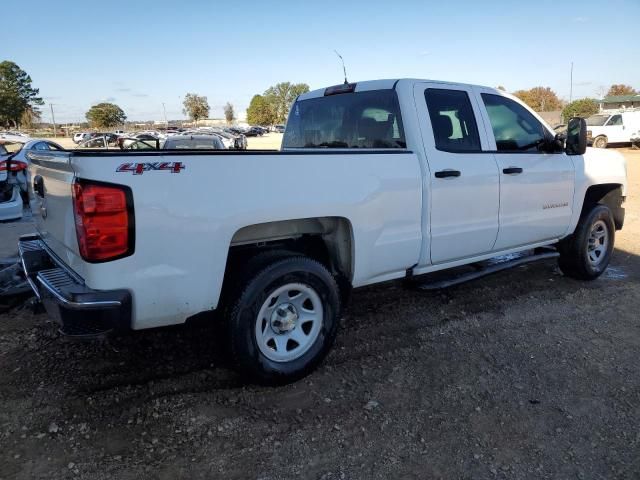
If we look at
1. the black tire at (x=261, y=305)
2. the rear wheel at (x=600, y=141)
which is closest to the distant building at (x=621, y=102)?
the rear wheel at (x=600, y=141)

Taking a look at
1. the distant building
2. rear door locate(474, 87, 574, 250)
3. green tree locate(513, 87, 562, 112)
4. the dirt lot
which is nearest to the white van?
rear door locate(474, 87, 574, 250)

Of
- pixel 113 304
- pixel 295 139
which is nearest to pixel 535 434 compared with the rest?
pixel 113 304

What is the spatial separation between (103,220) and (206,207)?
527 mm

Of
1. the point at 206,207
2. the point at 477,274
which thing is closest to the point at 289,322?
the point at 206,207

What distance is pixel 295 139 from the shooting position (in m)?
5.02

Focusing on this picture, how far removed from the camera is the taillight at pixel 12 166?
880 cm

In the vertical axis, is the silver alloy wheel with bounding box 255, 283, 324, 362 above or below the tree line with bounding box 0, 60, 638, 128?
below

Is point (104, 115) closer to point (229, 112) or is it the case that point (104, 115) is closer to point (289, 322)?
point (229, 112)

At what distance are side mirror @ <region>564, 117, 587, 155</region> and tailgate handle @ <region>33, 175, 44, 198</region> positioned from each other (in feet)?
14.4

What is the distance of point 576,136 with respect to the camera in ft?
15.4

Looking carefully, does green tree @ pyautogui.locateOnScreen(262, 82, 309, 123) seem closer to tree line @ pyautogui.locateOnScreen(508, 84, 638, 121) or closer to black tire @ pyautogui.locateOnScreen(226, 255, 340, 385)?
tree line @ pyautogui.locateOnScreen(508, 84, 638, 121)

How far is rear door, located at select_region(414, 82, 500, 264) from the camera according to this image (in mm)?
3875

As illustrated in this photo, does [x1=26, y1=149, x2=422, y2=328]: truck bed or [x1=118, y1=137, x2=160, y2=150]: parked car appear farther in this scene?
[x1=118, y1=137, x2=160, y2=150]: parked car

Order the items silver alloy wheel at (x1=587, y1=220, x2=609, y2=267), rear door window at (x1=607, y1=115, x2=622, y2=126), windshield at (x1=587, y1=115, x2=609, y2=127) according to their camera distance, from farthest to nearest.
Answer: windshield at (x1=587, y1=115, x2=609, y2=127), rear door window at (x1=607, y1=115, x2=622, y2=126), silver alloy wheel at (x1=587, y1=220, x2=609, y2=267)
